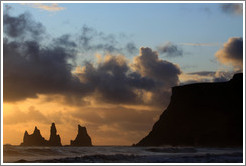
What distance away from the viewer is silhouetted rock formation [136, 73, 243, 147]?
129250mm

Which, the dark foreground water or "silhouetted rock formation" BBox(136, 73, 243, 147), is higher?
"silhouetted rock formation" BBox(136, 73, 243, 147)

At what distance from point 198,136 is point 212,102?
12469 mm

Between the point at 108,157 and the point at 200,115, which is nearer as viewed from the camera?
the point at 108,157

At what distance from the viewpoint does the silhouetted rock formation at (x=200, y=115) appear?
129 metres

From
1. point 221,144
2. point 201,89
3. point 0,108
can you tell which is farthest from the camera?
point 201,89

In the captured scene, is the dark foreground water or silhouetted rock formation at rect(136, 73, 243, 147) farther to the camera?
silhouetted rock formation at rect(136, 73, 243, 147)

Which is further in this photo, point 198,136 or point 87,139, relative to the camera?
point 87,139

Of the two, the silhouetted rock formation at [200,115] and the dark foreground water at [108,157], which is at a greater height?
the silhouetted rock formation at [200,115]

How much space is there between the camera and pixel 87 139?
156625mm

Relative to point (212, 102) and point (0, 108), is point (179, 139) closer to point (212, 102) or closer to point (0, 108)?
point (212, 102)

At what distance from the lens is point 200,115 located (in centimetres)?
13650

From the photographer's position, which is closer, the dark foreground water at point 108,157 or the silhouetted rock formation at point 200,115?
the dark foreground water at point 108,157

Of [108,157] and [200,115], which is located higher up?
[200,115]

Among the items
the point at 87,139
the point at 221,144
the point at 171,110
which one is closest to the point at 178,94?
the point at 171,110
